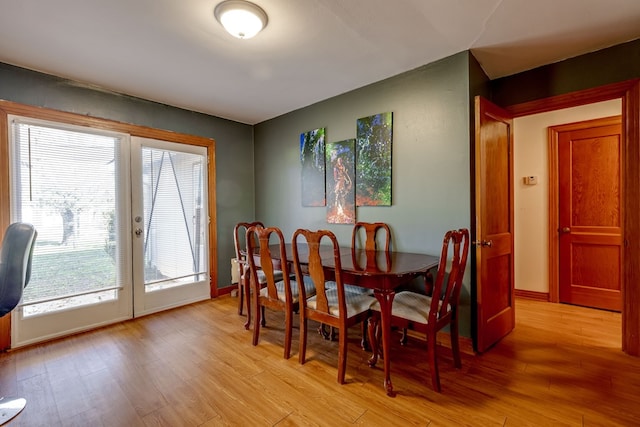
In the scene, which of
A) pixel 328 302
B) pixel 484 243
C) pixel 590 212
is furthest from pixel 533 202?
pixel 328 302

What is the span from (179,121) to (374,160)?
238 cm

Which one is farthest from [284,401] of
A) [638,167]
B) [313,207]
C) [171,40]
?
[638,167]

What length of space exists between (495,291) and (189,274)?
10.8ft

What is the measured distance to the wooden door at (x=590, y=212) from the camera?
312 centimetres

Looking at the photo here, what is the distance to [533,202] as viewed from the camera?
11.8 feet

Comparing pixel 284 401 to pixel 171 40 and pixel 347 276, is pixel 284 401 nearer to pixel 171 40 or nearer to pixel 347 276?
pixel 347 276

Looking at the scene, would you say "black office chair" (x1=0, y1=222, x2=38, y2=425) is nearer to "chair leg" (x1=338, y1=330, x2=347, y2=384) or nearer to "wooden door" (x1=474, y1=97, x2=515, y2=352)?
"chair leg" (x1=338, y1=330, x2=347, y2=384)

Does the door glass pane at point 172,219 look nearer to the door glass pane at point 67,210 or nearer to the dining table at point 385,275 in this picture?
the door glass pane at point 67,210

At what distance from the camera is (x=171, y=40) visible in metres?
2.11

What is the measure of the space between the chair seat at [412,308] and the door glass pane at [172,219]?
8.22ft

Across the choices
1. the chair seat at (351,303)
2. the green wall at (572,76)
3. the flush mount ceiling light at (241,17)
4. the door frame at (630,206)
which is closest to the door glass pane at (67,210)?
the flush mount ceiling light at (241,17)

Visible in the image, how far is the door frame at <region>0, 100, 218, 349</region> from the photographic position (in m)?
2.37

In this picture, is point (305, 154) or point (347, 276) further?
point (305, 154)

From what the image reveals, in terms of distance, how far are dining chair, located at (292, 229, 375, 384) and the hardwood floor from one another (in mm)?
273
